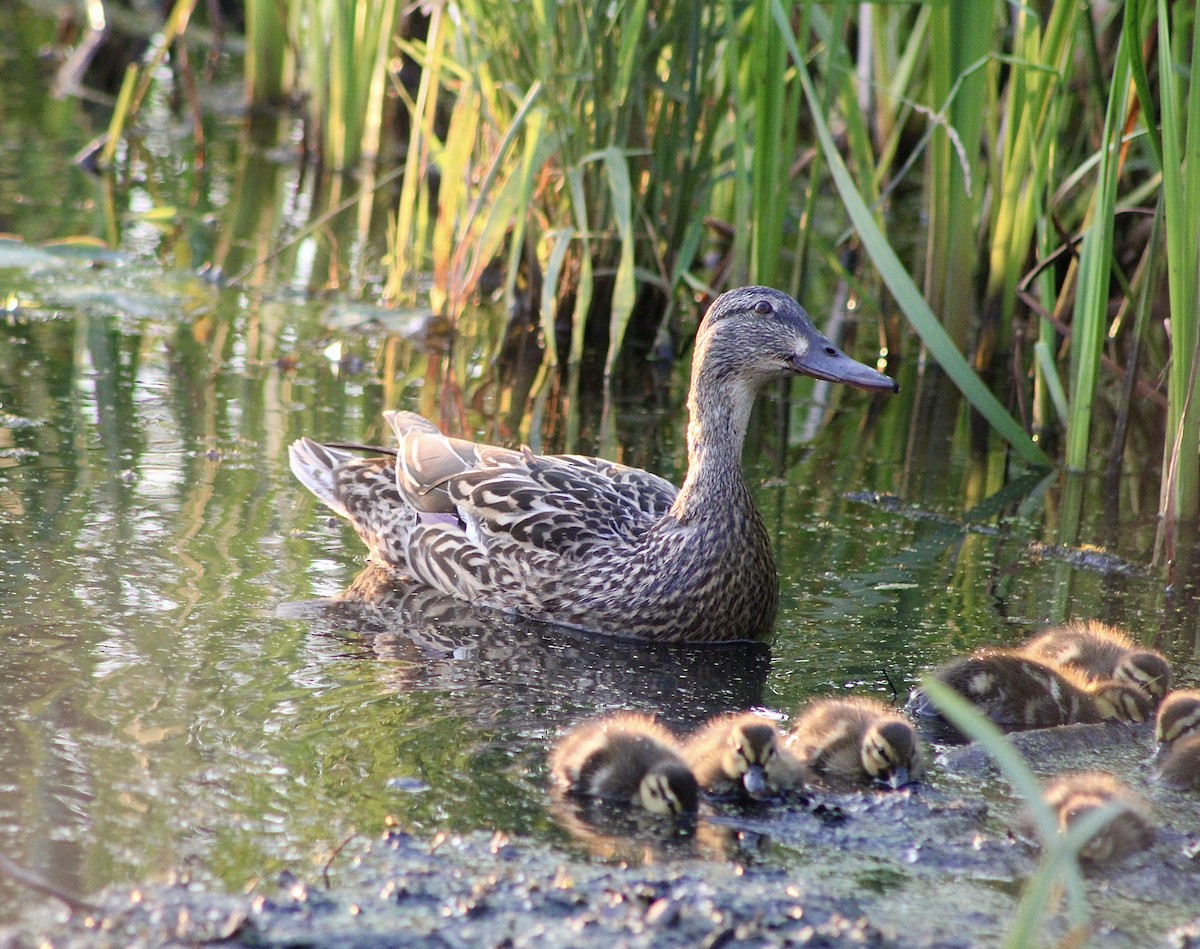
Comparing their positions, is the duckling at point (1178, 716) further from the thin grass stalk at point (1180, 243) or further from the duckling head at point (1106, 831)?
the thin grass stalk at point (1180, 243)

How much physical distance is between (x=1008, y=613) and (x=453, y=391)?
2.72 metres

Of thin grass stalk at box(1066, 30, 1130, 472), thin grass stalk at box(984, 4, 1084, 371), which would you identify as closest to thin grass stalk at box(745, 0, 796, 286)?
thin grass stalk at box(984, 4, 1084, 371)

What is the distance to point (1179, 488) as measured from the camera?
5293 millimetres

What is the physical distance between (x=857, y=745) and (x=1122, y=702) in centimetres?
82

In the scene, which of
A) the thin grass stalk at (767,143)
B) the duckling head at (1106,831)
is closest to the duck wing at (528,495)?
the thin grass stalk at (767,143)

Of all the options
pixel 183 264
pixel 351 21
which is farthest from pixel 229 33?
pixel 183 264

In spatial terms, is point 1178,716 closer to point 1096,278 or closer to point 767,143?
point 1096,278

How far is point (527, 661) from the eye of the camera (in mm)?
4363

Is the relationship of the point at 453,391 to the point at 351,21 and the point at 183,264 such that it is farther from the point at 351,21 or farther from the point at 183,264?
the point at 351,21

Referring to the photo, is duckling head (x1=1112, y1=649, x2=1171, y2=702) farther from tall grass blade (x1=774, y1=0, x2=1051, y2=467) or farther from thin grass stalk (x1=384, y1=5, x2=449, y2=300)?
thin grass stalk (x1=384, y1=5, x2=449, y2=300)

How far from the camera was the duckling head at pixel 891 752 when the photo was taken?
11.5ft

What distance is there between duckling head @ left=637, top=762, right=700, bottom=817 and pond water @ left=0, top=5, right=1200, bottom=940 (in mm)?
211

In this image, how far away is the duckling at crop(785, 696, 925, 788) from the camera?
3.51m

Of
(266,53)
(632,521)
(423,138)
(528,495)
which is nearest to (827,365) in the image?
(632,521)
